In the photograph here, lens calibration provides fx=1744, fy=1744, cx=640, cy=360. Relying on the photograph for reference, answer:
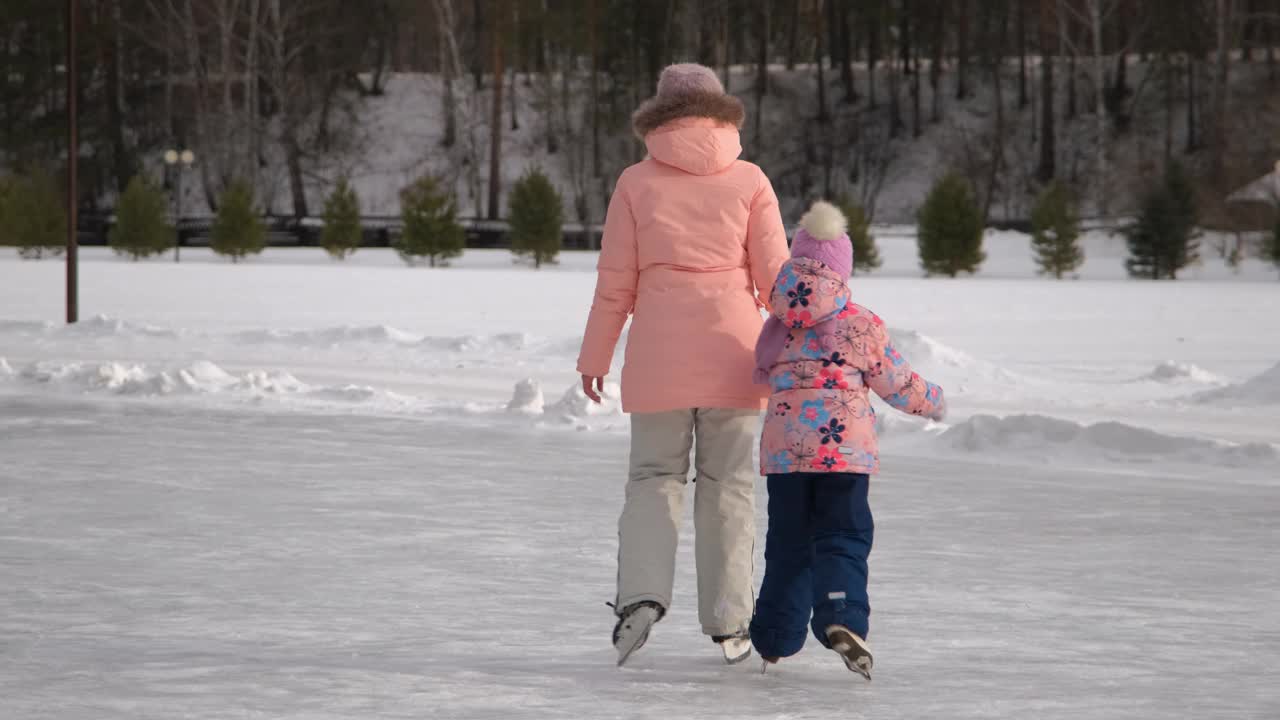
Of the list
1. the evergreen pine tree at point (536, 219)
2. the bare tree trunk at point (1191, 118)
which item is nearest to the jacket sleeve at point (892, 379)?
the evergreen pine tree at point (536, 219)

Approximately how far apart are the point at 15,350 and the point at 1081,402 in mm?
12007

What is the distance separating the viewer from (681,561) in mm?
7496

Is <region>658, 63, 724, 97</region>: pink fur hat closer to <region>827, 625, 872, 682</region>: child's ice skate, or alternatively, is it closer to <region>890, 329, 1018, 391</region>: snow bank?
<region>827, 625, 872, 682</region>: child's ice skate

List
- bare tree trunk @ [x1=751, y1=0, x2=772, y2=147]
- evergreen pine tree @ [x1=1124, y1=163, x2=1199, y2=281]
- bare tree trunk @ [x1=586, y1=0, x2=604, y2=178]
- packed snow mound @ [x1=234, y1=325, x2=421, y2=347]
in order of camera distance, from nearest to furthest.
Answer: packed snow mound @ [x1=234, y1=325, x2=421, y2=347] → evergreen pine tree @ [x1=1124, y1=163, x2=1199, y2=281] → bare tree trunk @ [x1=586, y1=0, x2=604, y2=178] → bare tree trunk @ [x1=751, y1=0, x2=772, y2=147]

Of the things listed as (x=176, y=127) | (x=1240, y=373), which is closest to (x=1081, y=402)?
(x=1240, y=373)

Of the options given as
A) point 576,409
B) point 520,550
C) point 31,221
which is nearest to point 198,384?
point 576,409

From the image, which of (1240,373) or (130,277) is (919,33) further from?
(1240,373)

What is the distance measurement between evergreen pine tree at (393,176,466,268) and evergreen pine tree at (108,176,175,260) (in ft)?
17.8

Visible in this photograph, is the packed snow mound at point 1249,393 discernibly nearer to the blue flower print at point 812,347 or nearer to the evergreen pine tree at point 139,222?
the blue flower print at point 812,347

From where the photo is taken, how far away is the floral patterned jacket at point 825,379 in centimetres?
501

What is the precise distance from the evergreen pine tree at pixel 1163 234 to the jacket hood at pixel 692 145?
3444 cm

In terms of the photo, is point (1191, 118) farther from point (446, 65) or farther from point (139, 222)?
point (139, 222)

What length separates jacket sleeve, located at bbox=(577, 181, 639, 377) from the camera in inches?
206

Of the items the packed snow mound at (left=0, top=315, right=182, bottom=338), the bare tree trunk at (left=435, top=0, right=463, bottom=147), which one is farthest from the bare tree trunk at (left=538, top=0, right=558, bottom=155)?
the packed snow mound at (left=0, top=315, right=182, bottom=338)
